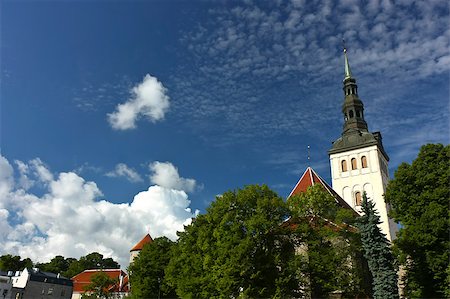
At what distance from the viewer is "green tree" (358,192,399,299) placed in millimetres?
25469

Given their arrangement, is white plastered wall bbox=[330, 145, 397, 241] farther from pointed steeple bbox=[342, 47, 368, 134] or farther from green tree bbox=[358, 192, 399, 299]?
green tree bbox=[358, 192, 399, 299]

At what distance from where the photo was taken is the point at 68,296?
246 feet

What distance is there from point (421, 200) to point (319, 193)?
21.8ft

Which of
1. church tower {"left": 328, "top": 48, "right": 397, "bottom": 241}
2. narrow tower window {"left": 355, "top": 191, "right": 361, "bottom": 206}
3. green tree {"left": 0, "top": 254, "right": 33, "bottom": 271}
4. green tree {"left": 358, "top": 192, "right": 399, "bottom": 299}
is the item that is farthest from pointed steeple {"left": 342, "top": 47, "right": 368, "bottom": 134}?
green tree {"left": 0, "top": 254, "right": 33, "bottom": 271}

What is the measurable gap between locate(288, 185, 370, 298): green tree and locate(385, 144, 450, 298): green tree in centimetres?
328

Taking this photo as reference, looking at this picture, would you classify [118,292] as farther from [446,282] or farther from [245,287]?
[446,282]

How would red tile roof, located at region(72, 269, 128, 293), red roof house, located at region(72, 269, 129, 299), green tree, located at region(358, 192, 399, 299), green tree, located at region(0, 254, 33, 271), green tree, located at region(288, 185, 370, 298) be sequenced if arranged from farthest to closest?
green tree, located at region(0, 254, 33, 271) < red tile roof, located at region(72, 269, 128, 293) < red roof house, located at region(72, 269, 129, 299) < green tree, located at region(288, 185, 370, 298) < green tree, located at region(358, 192, 399, 299)

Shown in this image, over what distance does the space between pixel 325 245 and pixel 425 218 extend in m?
6.71

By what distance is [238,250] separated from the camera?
24.3 m

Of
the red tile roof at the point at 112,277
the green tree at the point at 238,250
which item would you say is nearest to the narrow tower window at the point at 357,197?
the green tree at the point at 238,250

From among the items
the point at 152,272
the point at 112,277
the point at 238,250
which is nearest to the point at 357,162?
the point at 152,272

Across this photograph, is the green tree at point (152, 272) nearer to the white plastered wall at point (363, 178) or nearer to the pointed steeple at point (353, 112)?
the white plastered wall at point (363, 178)

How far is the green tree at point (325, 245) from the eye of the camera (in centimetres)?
2623

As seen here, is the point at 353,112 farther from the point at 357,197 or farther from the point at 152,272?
the point at 152,272
